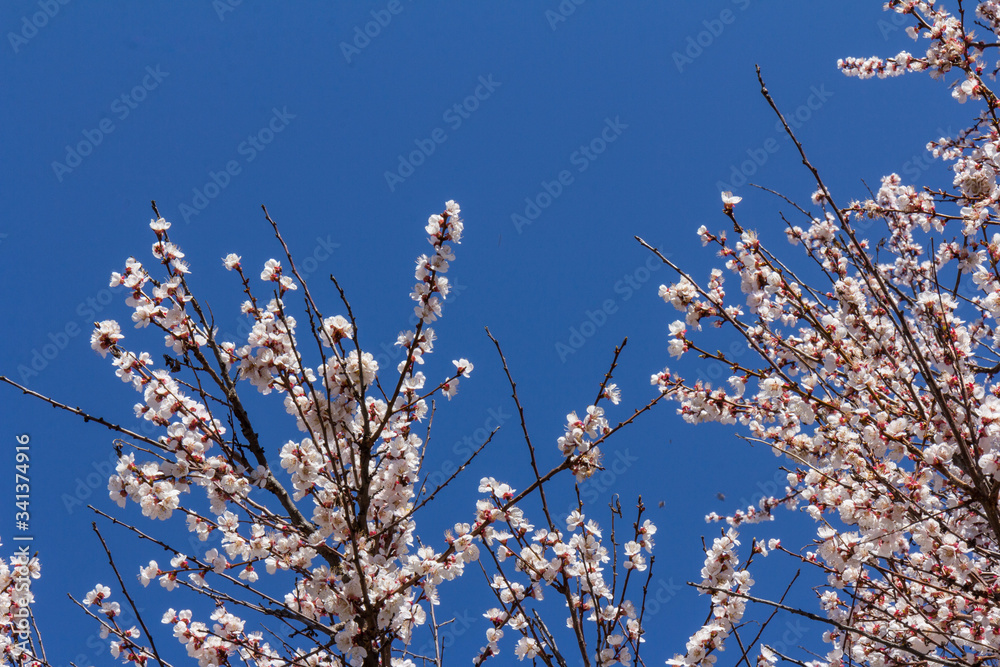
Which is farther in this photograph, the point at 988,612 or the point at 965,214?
the point at 965,214

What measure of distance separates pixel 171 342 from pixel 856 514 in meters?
3.99

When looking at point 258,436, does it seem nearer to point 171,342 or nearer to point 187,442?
point 187,442

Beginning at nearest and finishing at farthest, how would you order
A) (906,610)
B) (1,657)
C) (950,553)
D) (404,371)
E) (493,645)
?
(404,371)
(950,553)
(493,645)
(906,610)
(1,657)

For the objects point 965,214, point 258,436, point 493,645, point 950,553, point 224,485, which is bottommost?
point 493,645

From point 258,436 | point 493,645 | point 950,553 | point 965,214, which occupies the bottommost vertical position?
point 493,645

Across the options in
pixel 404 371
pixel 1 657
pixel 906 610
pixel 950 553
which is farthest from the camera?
pixel 1 657

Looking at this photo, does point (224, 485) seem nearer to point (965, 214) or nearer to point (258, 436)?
point (258, 436)

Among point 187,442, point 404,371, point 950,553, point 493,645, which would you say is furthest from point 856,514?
point 187,442

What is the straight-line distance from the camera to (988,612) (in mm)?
3521

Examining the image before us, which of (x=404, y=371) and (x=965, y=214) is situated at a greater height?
(x=965, y=214)

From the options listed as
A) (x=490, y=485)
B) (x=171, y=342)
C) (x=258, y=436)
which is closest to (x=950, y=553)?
(x=490, y=485)

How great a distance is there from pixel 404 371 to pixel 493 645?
195 centimetres

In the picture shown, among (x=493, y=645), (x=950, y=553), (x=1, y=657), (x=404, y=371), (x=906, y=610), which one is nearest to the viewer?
(x=404, y=371)

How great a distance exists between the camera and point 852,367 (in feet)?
11.6
